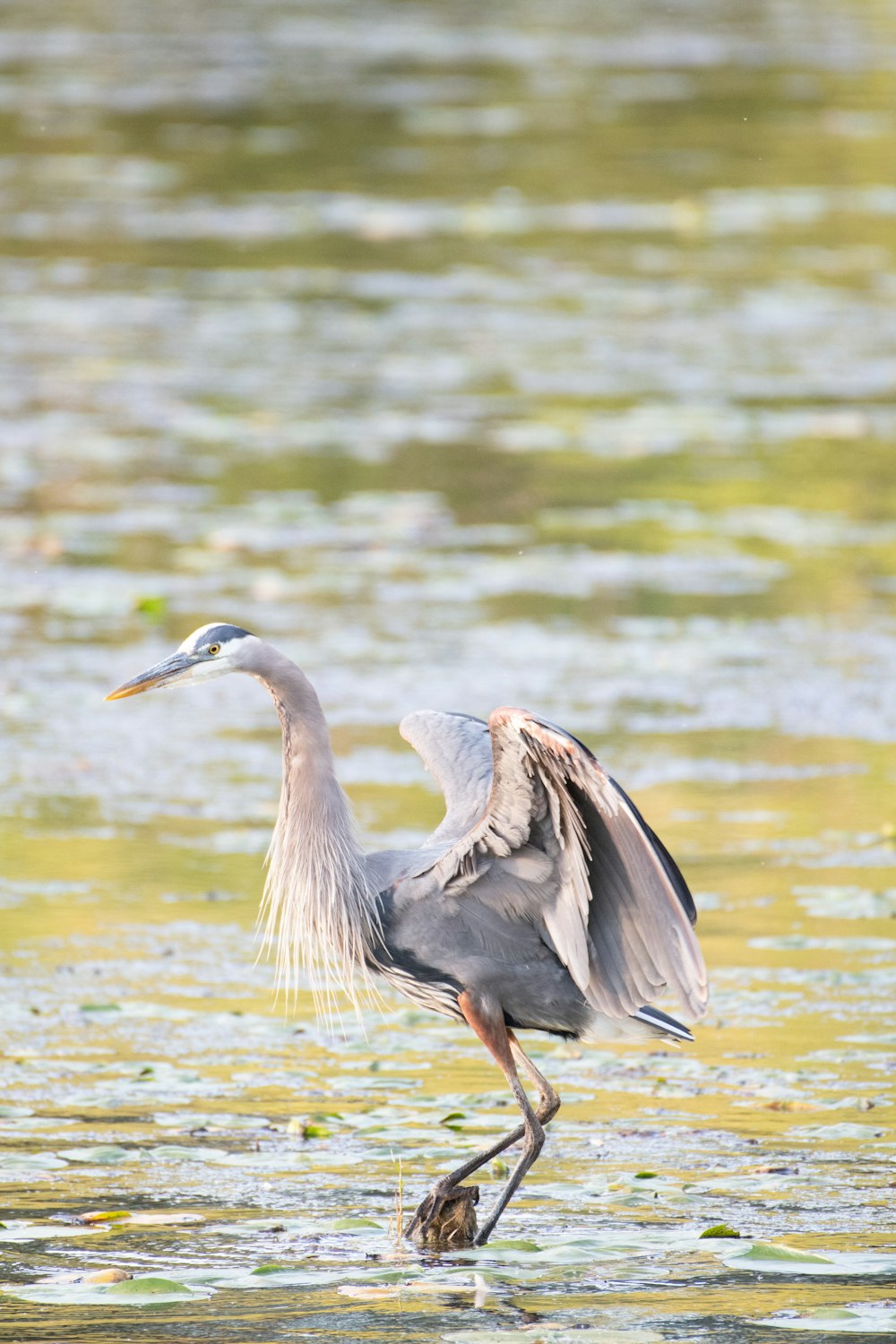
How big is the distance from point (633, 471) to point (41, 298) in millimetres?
5545

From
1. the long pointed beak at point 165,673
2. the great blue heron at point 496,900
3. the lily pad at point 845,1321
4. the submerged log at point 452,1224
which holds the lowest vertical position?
the submerged log at point 452,1224

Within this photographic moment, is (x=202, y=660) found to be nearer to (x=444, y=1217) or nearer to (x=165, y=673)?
(x=165, y=673)

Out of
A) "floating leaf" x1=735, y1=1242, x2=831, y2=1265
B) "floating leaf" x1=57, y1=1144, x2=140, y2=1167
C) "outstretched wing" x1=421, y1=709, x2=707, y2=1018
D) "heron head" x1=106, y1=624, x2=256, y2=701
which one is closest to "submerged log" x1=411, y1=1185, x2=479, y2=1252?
"outstretched wing" x1=421, y1=709, x2=707, y2=1018

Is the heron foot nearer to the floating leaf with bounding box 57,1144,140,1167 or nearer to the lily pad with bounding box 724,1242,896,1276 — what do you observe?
the lily pad with bounding box 724,1242,896,1276

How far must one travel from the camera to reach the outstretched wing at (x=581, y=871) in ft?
17.0

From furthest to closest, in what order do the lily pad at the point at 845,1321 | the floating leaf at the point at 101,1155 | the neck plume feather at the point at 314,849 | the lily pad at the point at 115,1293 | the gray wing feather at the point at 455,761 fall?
the gray wing feather at the point at 455,761 → the neck plume feather at the point at 314,849 → the floating leaf at the point at 101,1155 → the lily pad at the point at 115,1293 → the lily pad at the point at 845,1321

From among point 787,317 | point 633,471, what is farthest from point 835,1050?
point 787,317

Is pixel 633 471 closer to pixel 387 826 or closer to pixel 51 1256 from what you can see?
pixel 387 826

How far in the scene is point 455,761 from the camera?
21.1 ft

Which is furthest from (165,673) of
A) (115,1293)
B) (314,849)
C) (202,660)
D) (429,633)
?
(429,633)

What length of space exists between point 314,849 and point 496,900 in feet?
1.53

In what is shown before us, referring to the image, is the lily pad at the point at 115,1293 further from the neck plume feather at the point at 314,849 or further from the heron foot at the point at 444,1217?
the neck plume feather at the point at 314,849

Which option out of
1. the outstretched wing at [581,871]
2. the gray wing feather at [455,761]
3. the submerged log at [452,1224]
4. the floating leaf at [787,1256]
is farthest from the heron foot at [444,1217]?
the gray wing feather at [455,761]

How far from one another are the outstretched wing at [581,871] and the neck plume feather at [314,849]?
22 centimetres
